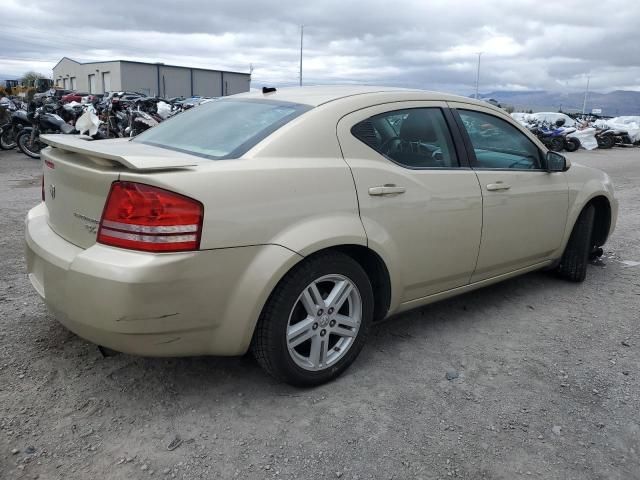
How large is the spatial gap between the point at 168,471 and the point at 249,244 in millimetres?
982

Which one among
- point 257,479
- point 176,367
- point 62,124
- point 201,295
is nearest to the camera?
point 257,479

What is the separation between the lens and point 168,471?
231 cm

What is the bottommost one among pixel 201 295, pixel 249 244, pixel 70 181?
pixel 201 295

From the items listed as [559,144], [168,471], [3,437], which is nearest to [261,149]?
[168,471]

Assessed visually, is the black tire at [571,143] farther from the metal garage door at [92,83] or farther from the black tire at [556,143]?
the metal garage door at [92,83]

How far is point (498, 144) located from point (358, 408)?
2.17 m

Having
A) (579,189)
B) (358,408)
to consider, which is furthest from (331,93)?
(579,189)

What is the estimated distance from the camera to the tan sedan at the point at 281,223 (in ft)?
7.87

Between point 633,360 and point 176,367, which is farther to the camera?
point 633,360

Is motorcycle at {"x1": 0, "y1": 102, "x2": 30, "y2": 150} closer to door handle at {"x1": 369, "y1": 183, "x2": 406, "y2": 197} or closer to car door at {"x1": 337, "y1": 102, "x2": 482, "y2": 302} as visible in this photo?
car door at {"x1": 337, "y1": 102, "x2": 482, "y2": 302}

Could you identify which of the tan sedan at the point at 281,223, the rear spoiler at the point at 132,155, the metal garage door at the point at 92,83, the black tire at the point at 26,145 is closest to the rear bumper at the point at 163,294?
the tan sedan at the point at 281,223

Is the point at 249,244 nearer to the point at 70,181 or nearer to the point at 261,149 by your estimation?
the point at 261,149

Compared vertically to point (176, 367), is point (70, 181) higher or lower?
higher

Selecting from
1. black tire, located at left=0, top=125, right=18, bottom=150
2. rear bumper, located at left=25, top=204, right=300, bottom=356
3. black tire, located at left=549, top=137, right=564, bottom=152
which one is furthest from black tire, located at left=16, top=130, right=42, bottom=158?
black tire, located at left=549, top=137, right=564, bottom=152
